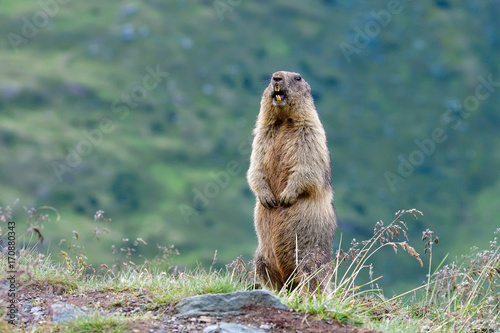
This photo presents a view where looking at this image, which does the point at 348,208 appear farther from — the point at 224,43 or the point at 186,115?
the point at 224,43

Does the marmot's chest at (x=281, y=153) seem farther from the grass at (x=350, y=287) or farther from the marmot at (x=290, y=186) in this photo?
the grass at (x=350, y=287)

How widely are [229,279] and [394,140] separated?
12405cm

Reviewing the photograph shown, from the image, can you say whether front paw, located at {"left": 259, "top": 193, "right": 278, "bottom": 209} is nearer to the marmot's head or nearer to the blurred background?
the marmot's head

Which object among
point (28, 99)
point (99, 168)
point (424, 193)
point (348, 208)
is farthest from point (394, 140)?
point (28, 99)

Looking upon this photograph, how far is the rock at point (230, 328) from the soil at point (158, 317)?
14 cm

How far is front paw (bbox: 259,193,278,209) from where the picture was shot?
338 inches

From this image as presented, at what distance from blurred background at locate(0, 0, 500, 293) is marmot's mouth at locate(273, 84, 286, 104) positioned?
259 ft

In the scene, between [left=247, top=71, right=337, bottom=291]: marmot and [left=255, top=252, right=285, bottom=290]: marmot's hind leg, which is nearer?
[left=247, top=71, right=337, bottom=291]: marmot

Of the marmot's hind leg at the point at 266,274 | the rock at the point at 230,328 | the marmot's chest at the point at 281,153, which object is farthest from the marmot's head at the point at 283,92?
the rock at the point at 230,328

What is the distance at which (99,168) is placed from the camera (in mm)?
105000

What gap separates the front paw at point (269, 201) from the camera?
8.58m

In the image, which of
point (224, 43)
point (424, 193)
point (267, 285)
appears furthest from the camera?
point (224, 43)

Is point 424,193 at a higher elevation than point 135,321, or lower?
higher

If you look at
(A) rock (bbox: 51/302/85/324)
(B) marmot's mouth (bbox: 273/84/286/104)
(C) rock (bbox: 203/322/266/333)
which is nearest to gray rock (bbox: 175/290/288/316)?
(C) rock (bbox: 203/322/266/333)
